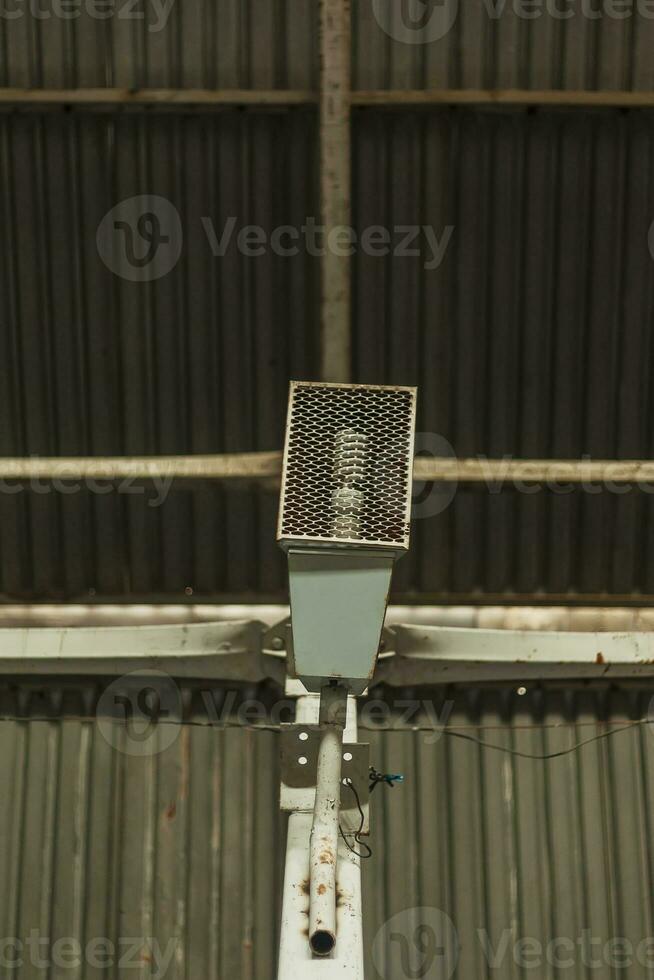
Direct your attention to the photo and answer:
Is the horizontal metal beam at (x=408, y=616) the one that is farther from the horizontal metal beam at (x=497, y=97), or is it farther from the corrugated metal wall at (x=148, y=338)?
the horizontal metal beam at (x=497, y=97)

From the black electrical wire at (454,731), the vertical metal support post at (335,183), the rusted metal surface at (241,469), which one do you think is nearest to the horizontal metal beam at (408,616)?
the black electrical wire at (454,731)

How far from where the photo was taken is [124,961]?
546 centimetres

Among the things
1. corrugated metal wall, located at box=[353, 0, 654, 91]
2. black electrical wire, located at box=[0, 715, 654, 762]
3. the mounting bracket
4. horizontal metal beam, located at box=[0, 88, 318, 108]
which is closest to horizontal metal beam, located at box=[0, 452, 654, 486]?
black electrical wire, located at box=[0, 715, 654, 762]

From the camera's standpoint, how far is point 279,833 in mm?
5566

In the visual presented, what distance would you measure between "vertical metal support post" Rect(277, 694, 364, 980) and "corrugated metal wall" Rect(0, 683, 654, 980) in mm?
2063

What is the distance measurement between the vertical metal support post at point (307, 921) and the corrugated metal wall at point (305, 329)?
8.00 ft

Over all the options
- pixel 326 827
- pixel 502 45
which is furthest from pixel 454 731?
pixel 502 45

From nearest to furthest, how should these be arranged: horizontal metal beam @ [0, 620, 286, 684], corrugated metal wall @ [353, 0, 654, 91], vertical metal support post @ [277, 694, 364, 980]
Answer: vertical metal support post @ [277, 694, 364, 980] → corrugated metal wall @ [353, 0, 654, 91] → horizontal metal beam @ [0, 620, 286, 684]

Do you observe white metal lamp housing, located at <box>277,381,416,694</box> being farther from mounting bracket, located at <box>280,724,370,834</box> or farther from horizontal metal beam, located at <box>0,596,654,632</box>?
horizontal metal beam, located at <box>0,596,654,632</box>

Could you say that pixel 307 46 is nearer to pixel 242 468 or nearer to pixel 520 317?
pixel 520 317

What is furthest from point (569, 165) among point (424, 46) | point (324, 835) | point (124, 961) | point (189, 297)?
point (124, 961)

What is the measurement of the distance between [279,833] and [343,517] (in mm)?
2967

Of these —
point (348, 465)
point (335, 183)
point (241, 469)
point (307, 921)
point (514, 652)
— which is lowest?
point (307, 921)

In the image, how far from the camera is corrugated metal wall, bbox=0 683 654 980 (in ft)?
18.0
